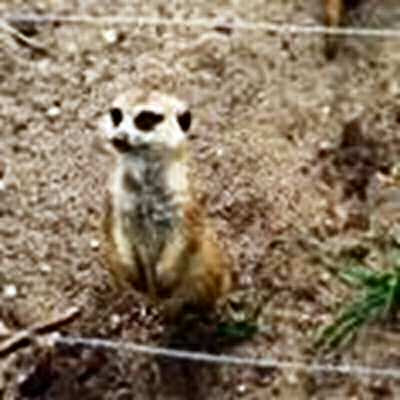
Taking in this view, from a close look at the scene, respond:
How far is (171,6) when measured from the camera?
16.7 feet

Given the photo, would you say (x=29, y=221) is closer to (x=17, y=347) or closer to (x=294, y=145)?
(x=17, y=347)

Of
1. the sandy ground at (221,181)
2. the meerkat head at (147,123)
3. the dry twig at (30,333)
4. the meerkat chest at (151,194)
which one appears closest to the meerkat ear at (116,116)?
the meerkat head at (147,123)

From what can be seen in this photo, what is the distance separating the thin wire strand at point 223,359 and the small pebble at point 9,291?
160 millimetres

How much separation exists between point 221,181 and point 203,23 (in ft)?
1.62

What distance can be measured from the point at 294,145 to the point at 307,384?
674 millimetres

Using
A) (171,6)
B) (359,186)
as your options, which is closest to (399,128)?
(359,186)

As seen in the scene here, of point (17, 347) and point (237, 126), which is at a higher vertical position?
point (237, 126)

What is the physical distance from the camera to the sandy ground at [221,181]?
14.6ft

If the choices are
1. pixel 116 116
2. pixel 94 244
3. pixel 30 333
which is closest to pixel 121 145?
pixel 116 116

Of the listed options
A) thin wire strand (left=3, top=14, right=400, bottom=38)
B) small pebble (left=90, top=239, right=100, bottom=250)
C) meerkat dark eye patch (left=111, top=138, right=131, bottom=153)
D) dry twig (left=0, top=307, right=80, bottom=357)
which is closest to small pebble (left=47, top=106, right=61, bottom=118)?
thin wire strand (left=3, top=14, right=400, bottom=38)

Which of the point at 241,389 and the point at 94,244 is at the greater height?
the point at 94,244

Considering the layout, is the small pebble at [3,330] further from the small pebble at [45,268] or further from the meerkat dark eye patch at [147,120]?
the meerkat dark eye patch at [147,120]

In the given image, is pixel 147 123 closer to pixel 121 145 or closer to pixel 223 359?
pixel 121 145

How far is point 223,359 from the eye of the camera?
448 centimetres
